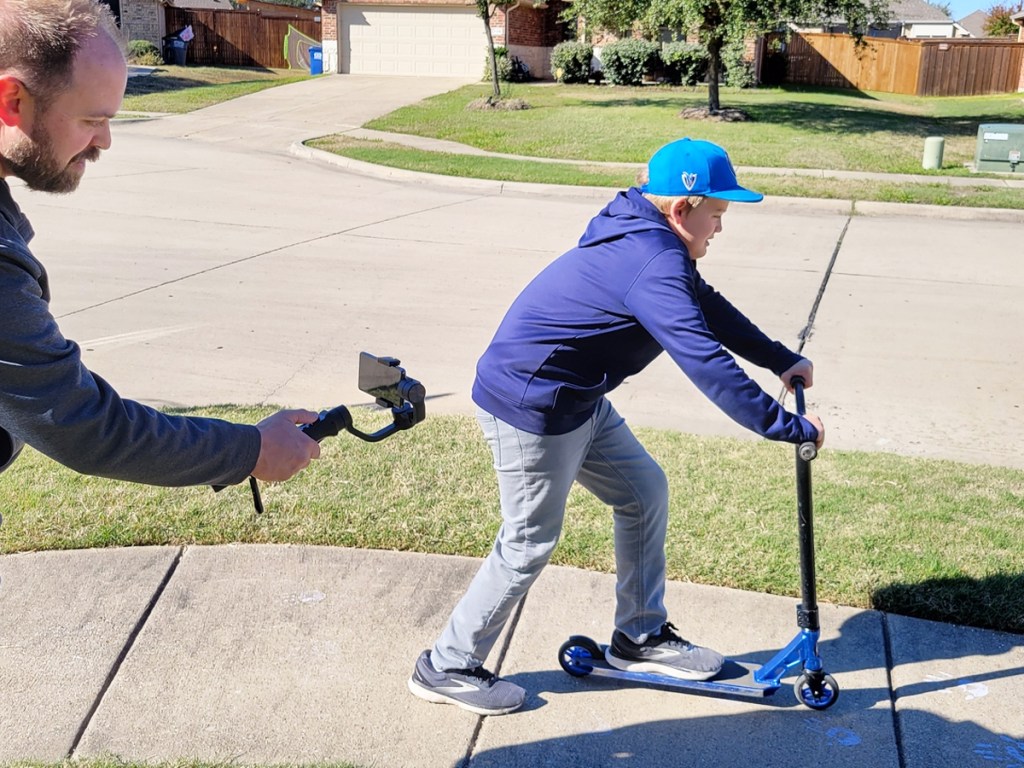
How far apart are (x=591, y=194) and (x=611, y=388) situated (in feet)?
38.1

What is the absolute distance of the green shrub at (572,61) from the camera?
33312mm

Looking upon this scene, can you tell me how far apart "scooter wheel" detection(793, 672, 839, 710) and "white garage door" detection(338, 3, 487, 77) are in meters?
32.3

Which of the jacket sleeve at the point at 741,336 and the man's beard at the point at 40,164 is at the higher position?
the man's beard at the point at 40,164

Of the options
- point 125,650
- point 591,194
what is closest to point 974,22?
point 591,194

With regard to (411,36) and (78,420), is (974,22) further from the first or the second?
(78,420)

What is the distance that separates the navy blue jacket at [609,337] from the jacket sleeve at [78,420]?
3.85 ft

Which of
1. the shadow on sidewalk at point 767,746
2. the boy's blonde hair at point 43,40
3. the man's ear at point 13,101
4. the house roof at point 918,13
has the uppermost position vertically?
the house roof at point 918,13

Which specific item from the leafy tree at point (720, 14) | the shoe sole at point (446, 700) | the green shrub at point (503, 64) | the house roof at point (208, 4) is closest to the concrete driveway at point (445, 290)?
the shoe sole at point (446, 700)

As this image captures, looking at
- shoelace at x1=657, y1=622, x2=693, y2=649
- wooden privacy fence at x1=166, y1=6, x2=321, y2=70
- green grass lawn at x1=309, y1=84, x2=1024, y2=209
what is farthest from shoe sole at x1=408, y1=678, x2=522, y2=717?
wooden privacy fence at x1=166, y1=6, x2=321, y2=70

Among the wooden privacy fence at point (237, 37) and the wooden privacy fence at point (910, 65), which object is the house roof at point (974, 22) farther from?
the wooden privacy fence at point (237, 37)

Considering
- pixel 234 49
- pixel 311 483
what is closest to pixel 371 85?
pixel 234 49

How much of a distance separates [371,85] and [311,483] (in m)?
27.3

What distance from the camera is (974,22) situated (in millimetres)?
75750

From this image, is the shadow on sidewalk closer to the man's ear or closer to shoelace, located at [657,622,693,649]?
shoelace, located at [657,622,693,649]
